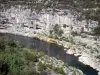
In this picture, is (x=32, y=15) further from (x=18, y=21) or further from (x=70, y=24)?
(x=70, y=24)

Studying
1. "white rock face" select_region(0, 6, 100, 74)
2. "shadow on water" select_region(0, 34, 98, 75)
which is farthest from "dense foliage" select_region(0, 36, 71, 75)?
"white rock face" select_region(0, 6, 100, 74)

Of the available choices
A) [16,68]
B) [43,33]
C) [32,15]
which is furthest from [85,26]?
[16,68]

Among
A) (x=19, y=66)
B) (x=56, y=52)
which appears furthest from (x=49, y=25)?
(x=19, y=66)

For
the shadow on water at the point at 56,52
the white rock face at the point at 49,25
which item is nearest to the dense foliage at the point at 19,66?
the shadow on water at the point at 56,52

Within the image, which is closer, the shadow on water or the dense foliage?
the dense foliage

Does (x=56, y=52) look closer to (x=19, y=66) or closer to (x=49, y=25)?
(x=49, y=25)

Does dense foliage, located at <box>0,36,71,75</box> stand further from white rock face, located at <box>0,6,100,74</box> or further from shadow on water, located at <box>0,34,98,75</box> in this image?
white rock face, located at <box>0,6,100,74</box>

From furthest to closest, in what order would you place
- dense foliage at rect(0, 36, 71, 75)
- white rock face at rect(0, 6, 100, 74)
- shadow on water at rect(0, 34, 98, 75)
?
white rock face at rect(0, 6, 100, 74), shadow on water at rect(0, 34, 98, 75), dense foliage at rect(0, 36, 71, 75)
